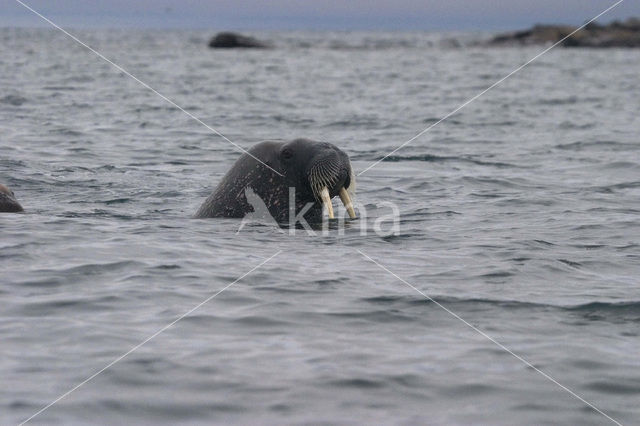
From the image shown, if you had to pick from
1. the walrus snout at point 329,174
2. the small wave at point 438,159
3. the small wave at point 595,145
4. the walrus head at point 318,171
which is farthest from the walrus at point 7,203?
the small wave at point 595,145

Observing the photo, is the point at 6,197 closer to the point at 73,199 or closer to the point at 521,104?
the point at 73,199

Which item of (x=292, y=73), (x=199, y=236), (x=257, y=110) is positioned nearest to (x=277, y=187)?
(x=199, y=236)

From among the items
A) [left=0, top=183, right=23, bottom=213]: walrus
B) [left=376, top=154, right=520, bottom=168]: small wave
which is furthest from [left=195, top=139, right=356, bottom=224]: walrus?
[left=376, top=154, right=520, bottom=168]: small wave

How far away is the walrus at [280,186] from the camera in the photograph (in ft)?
35.8

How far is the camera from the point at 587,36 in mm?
87062

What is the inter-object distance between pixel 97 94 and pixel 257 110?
621cm

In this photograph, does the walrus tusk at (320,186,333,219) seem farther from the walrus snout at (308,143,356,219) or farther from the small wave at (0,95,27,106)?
the small wave at (0,95,27,106)

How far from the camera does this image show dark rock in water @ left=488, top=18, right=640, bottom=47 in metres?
85.0

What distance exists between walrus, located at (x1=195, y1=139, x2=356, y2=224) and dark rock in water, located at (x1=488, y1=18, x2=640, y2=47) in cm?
7758

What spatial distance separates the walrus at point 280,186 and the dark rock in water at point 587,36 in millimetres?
77577

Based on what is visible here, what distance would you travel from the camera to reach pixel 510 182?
50.9ft

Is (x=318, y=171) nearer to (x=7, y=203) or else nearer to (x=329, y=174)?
(x=329, y=174)

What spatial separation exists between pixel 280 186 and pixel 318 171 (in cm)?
66

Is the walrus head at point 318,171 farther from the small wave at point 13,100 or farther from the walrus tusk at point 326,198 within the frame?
the small wave at point 13,100
